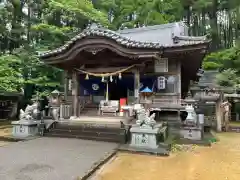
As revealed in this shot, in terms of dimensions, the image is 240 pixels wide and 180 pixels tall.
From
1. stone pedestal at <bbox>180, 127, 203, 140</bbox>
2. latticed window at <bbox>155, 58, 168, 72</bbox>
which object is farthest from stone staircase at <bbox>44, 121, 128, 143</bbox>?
latticed window at <bbox>155, 58, 168, 72</bbox>

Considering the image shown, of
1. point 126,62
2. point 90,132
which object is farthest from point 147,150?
point 126,62

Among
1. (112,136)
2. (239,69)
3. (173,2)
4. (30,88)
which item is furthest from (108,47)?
(173,2)

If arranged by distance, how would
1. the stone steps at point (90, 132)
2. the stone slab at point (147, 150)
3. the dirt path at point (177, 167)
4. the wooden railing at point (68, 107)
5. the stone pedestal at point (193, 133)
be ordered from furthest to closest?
the wooden railing at point (68, 107)
the stone pedestal at point (193, 133)
the stone steps at point (90, 132)
the stone slab at point (147, 150)
the dirt path at point (177, 167)

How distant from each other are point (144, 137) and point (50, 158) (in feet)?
9.82

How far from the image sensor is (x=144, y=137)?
A: 6.82m

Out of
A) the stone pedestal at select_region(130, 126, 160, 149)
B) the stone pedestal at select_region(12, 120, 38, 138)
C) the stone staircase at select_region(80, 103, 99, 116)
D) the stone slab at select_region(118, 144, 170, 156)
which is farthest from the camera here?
the stone staircase at select_region(80, 103, 99, 116)

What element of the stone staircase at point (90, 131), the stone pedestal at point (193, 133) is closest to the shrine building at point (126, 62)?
the stone pedestal at point (193, 133)

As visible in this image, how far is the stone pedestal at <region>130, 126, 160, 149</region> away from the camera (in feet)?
21.8

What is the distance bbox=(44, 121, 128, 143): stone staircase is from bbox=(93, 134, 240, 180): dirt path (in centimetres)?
138

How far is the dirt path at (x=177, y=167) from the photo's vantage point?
15.1 feet

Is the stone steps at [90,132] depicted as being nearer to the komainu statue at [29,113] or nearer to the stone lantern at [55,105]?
the stone lantern at [55,105]

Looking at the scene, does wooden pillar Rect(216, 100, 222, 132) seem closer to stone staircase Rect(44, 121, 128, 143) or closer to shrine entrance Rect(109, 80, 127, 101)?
shrine entrance Rect(109, 80, 127, 101)

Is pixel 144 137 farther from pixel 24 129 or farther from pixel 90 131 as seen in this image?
pixel 24 129

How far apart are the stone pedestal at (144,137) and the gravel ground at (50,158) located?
0.77 m
